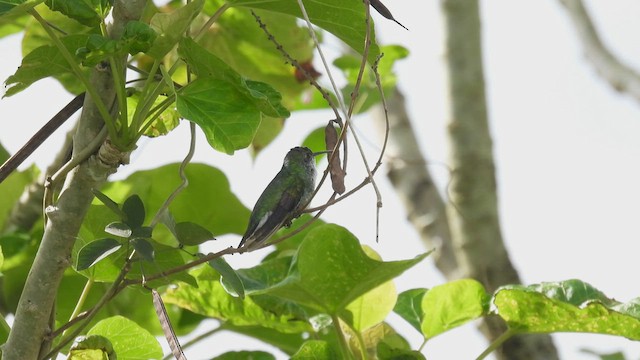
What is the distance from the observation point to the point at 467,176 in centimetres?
225

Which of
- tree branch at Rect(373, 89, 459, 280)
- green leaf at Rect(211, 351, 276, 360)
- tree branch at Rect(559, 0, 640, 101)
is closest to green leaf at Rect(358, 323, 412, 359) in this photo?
green leaf at Rect(211, 351, 276, 360)

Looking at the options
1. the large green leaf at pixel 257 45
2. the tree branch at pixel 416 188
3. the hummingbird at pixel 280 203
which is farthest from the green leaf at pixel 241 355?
the tree branch at pixel 416 188

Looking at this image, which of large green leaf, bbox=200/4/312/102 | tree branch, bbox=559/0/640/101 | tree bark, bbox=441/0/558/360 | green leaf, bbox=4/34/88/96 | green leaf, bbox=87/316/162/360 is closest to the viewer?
green leaf, bbox=4/34/88/96

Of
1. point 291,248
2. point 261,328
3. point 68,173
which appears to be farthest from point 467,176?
point 68,173

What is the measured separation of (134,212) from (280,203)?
0.16m

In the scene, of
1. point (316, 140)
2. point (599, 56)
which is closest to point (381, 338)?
point (316, 140)

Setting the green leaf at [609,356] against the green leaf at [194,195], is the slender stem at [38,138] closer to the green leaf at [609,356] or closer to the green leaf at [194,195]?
the green leaf at [194,195]

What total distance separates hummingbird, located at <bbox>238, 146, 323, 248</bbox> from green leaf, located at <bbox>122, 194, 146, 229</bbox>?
11cm

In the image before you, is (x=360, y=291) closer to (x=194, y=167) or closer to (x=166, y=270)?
(x=166, y=270)

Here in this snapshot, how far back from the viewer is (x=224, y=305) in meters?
1.41

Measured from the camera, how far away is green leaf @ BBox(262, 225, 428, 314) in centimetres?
124

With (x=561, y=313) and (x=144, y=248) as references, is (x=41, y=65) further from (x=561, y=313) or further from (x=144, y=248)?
(x=561, y=313)

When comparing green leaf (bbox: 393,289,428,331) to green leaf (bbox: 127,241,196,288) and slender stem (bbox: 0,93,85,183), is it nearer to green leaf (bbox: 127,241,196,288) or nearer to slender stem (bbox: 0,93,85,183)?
green leaf (bbox: 127,241,196,288)

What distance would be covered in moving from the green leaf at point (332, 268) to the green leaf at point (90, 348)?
0.24 meters
